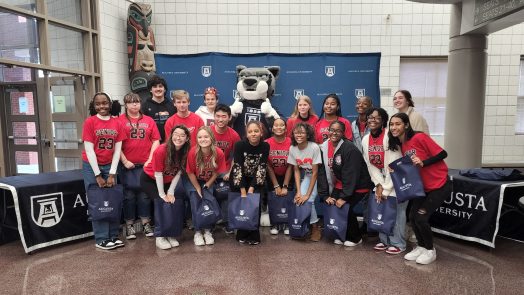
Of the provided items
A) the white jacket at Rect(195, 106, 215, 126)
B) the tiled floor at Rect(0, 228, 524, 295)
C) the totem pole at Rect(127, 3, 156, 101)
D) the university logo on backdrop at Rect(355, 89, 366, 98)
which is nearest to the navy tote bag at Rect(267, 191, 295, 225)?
the tiled floor at Rect(0, 228, 524, 295)

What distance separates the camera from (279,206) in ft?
10.4

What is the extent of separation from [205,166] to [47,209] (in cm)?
141

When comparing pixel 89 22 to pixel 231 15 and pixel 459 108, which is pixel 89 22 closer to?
pixel 231 15

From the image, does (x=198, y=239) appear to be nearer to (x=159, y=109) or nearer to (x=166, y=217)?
(x=166, y=217)

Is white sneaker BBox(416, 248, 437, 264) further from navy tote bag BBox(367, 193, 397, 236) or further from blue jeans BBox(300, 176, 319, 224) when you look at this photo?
blue jeans BBox(300, 176, 319, 224)

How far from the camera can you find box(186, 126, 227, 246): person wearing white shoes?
2.90 meters

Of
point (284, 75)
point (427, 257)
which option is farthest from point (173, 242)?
point (284, 75)

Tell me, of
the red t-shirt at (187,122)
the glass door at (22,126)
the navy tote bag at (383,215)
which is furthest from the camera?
the glass door at (22,126)

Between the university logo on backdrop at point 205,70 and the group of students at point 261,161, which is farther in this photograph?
the university logo on backdrop at point 205,70

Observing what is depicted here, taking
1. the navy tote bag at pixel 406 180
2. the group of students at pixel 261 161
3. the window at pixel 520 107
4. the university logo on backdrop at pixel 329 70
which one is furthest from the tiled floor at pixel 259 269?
the window at pixel 520 107

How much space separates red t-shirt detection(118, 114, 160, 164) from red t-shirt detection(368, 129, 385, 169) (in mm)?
1959

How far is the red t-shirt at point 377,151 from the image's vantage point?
2.89 metres

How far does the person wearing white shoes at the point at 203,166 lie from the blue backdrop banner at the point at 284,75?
1573 mm

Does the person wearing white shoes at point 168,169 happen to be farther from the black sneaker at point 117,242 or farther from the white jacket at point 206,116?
the white jacket at point 206,116
